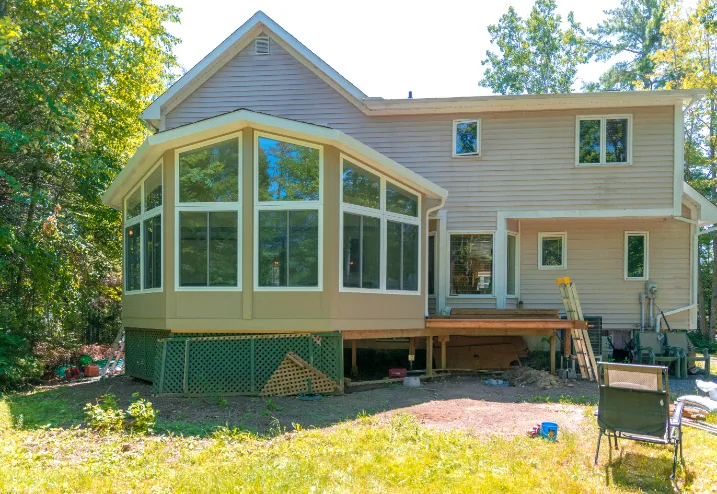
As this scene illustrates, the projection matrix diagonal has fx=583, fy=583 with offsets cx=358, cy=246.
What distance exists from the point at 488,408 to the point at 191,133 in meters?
5.66

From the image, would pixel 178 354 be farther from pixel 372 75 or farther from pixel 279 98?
pixel 372 75

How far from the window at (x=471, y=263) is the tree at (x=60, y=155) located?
835 centimetres

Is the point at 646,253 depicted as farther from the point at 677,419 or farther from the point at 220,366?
the point at 220,366

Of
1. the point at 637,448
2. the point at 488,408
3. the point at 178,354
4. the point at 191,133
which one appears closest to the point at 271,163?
the point at 191,133

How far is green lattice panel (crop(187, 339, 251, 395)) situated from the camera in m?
8.66

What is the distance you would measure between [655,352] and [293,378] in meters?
7.62

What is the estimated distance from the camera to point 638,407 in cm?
544

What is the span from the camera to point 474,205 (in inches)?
496

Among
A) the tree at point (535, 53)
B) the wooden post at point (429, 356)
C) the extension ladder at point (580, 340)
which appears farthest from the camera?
the tree at point (535, 53)

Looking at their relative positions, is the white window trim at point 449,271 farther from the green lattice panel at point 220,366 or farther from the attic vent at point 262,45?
the attic vent at point 262,45

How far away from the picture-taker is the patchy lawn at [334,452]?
4789 mm

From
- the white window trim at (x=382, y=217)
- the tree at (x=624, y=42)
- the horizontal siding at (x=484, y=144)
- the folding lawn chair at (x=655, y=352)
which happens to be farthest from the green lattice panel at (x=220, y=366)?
the tree at (x=624, y=42)

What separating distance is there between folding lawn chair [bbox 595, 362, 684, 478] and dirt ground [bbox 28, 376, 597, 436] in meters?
1.23

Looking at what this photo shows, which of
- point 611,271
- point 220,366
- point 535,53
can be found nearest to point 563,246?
point 611,271
